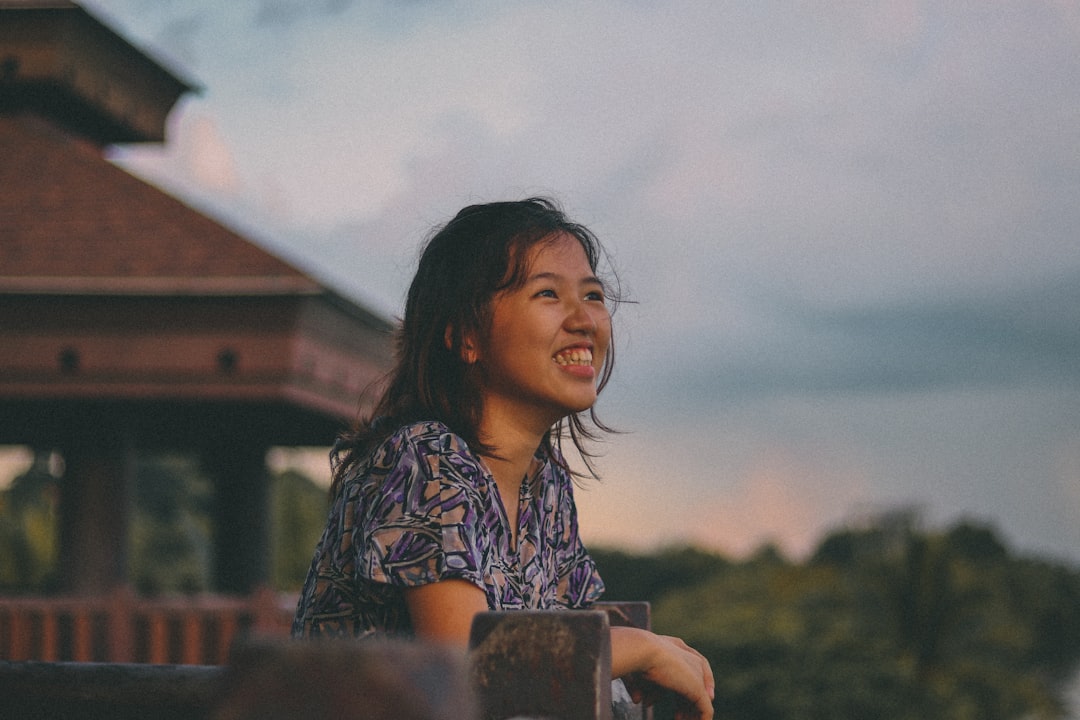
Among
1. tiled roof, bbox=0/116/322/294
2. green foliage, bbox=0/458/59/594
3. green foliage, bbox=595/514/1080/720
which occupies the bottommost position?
green foliage, bbox=595/514/1080/720

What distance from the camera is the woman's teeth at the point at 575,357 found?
7.20 ft

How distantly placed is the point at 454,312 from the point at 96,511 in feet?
21.3

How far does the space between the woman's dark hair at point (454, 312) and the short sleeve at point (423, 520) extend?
0.89 feet

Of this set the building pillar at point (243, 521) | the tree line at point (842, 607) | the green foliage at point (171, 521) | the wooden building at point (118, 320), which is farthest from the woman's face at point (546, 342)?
the green foliage at point (171, 521)

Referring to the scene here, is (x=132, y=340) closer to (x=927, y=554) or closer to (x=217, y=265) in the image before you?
(x=217, y=265)

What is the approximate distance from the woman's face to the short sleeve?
275 mm

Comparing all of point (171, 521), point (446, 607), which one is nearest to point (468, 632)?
point (446, 607)

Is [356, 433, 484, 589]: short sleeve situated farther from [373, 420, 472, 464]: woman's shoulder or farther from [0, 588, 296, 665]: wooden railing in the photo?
[0, 588, 296, 665]: wooden railing

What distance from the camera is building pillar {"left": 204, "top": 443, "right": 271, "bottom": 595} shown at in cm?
910

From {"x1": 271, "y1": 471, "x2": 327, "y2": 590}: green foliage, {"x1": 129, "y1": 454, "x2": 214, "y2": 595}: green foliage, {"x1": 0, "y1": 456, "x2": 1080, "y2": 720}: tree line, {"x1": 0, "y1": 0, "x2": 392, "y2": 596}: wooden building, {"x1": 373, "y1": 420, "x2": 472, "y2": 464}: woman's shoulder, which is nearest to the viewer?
{"x1": 373, "y1": 420, "x2": 472, "y2": 464}: woman's shoulder

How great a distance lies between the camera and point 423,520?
5.95ft

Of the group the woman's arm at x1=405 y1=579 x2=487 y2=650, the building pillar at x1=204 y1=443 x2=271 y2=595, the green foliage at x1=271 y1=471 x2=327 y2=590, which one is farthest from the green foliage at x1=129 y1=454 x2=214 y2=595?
the woman's arm at x1=405 y1=579 x2=487 y2=650

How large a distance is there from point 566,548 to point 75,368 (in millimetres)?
5837

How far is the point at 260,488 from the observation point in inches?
366
